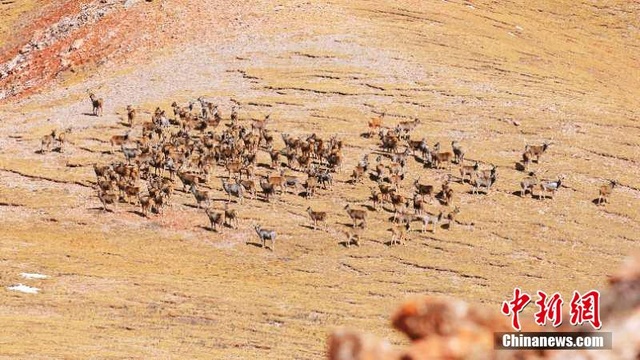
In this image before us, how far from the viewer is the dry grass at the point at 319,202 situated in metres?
38.9

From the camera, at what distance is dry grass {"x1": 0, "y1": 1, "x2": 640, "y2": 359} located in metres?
38.9

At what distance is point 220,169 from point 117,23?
39537 millimetres

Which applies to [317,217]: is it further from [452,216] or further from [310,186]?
[452,216]

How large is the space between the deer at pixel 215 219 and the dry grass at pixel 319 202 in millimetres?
560

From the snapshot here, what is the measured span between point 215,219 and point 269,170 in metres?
10.1

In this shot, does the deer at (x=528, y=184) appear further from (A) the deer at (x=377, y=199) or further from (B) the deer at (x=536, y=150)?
(A) the deer at (x=377, y=199)

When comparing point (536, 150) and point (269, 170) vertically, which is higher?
point (536, 150)

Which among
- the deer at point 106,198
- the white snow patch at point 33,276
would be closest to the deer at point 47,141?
the deer at point 106,198

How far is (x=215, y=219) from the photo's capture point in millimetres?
50250

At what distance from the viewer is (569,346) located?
9477 millimetres

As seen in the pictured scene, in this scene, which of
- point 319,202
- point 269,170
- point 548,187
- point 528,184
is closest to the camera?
point 319,202

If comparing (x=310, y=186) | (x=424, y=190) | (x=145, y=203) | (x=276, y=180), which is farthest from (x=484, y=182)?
(x=145, y=203)

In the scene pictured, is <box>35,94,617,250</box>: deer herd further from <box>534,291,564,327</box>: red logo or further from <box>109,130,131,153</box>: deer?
<box>534,291,564,327</box>: red logo

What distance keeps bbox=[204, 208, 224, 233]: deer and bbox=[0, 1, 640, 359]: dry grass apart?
56 cm
